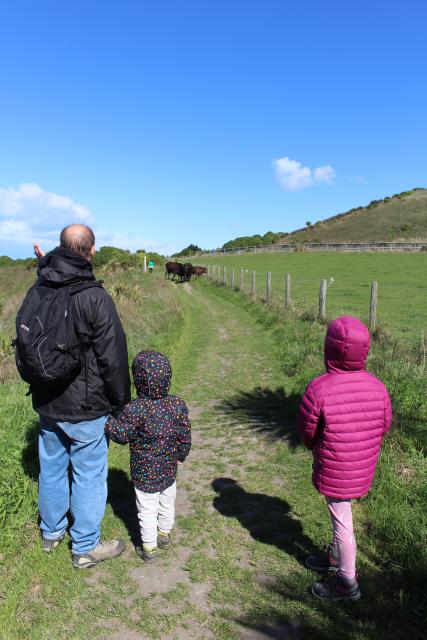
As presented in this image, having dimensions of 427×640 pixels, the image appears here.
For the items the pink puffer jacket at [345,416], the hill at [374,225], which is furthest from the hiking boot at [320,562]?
the hill at [374,225]

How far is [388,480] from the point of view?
3916mm

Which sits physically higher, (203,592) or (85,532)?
(85,532)

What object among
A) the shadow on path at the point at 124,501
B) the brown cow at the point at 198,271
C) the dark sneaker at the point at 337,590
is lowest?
the shadow on path at the point at 124,501

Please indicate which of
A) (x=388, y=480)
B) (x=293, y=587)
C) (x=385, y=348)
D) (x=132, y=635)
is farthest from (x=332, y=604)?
(x=385, y=348)

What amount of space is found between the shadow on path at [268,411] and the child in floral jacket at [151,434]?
2.35 m

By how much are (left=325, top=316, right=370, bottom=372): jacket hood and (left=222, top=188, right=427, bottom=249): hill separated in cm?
5720

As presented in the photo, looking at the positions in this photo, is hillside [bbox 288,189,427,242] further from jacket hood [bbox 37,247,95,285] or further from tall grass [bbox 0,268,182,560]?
jacket hood [bbox 37,247,95,285]

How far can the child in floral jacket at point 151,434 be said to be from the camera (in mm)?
2992

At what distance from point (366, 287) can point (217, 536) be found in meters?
19.9

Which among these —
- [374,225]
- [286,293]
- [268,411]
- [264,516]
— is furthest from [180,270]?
[374,225]

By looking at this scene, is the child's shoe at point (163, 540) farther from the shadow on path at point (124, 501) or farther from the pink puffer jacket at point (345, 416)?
the pink puffer jacket at point (345, 416)

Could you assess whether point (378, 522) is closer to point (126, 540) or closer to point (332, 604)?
point (332, 604)

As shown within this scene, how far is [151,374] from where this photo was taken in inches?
117

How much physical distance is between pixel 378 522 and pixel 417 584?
23.5 inches
